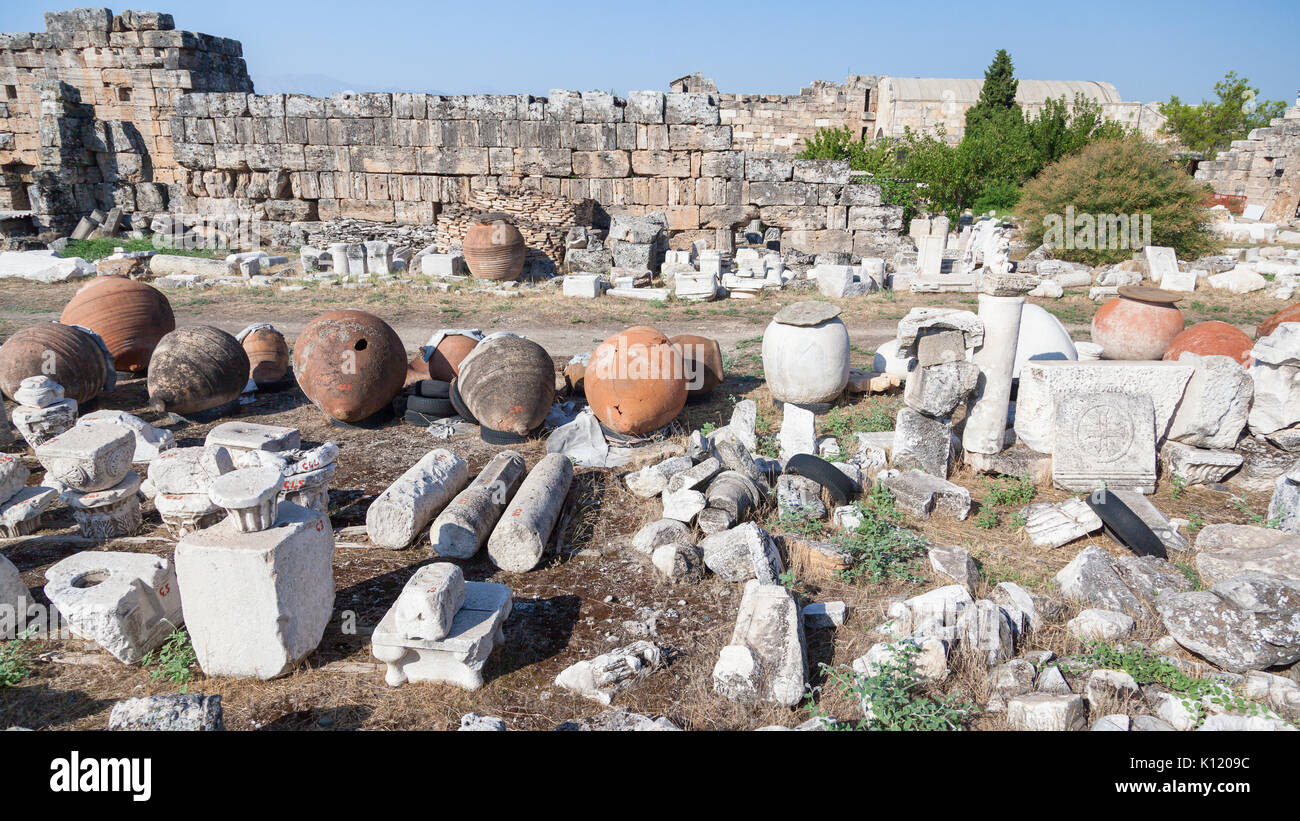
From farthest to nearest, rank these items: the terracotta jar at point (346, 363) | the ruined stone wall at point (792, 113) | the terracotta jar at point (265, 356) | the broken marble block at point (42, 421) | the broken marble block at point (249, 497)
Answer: the ruined stone wall at point (792, 113) → the terracotta jar at point (265, 356) → the terracotta jar at point (346, 363) → the broken marble block at point (42, 421) → the broken marble block at point (249, 497)

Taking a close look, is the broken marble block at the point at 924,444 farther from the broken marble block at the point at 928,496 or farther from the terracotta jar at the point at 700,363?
the terracotta jar at the point at 700,363

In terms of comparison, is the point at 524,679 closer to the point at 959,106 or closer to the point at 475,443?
the point at 475,443

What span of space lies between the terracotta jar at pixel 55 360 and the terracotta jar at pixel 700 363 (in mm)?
5790

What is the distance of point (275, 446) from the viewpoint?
19.5ft

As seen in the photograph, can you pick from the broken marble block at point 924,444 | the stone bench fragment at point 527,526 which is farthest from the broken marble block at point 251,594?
the broken marble block at point 924,444

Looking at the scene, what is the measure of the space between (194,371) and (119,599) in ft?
12.9

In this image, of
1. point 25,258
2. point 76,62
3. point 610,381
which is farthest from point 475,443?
point 76,62

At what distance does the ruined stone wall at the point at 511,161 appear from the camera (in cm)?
1470

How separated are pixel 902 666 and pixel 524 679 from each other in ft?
6.23

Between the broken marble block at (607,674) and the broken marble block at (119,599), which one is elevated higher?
the broken marble block at (119,599)

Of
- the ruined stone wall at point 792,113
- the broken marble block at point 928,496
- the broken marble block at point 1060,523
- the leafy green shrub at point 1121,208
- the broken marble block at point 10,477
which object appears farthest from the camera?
the ruined stone wall at point 792,113

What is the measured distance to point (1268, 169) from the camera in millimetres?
21844

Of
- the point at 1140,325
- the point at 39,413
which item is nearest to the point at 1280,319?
the point at 1140,325

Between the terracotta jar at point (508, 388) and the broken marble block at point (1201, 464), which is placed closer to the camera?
the broken marble block at point (1201, 464)
